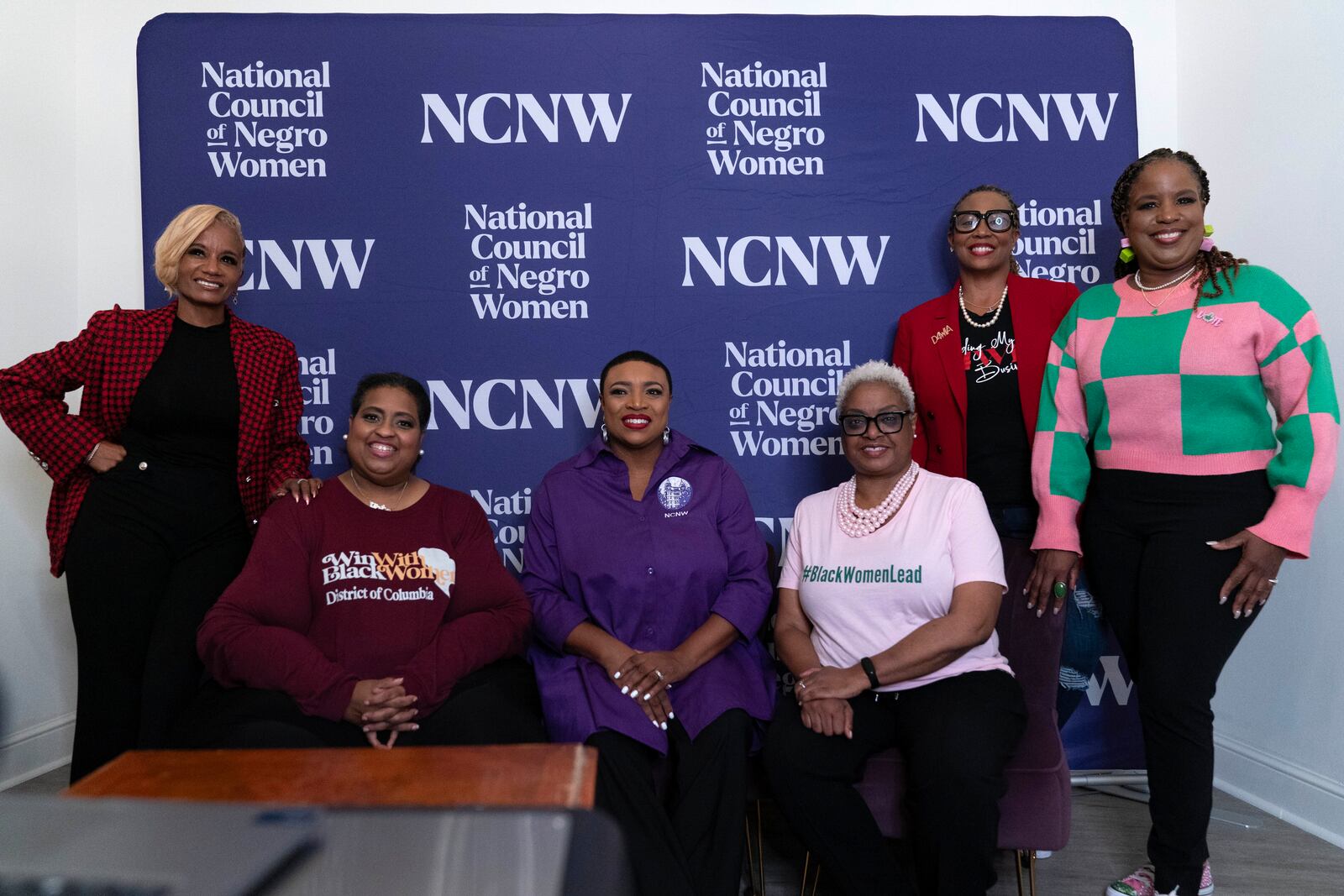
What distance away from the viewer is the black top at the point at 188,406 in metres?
2.44

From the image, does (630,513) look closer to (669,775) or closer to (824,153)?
(669,775)

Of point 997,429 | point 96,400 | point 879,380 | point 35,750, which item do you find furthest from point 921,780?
point 35,750

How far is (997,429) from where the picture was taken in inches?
103

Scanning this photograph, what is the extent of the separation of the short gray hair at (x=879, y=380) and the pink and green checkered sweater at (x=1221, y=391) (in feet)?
1.40

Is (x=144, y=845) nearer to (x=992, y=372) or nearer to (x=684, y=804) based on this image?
(x=684, y=804)

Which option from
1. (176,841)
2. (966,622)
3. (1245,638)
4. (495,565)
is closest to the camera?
(176,841)

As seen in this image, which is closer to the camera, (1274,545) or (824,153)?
(1274,545)

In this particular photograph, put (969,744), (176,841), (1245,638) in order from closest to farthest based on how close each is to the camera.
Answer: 1. (176,841)
2. (969,744)
3. (1245,638)

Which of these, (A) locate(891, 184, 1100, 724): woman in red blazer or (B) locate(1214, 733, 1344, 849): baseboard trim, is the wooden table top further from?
(B) locate(1214, 733, 1344, 849): baseboard trim

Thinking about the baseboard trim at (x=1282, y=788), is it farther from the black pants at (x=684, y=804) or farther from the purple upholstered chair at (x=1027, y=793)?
the black pants at (x=684, y=804)

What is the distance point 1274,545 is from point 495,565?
171 centimetres

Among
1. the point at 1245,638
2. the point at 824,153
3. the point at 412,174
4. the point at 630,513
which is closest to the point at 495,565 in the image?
the point at 630,513

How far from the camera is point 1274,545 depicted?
208 cm

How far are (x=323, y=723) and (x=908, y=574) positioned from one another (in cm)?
130
